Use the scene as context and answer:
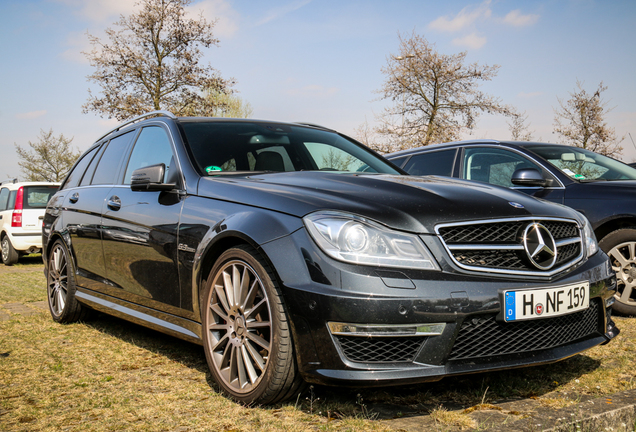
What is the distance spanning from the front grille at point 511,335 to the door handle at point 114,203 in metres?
2.76

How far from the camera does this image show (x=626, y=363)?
11.8ft

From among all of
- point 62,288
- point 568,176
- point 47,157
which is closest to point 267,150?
point 62,288

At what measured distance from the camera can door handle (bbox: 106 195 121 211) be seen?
434 centimetres

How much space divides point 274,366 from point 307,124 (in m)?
2.67

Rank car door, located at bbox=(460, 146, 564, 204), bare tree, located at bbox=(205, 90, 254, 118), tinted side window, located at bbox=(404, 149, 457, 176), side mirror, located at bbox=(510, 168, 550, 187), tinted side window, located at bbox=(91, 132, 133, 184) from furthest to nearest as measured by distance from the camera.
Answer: bare tree, located at bbox=(205, 90, 254, 118) → tinted side window, located at bbox=(404, 149, 457, 176) → car door, located at bbox=(460, 146, 564, 204) → side mirror, located at bbox=(510, 168, 550, 187) → tinted side window, located at bbox=(91, 132, 133, 184)

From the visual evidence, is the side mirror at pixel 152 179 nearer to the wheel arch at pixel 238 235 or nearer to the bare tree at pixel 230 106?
the wheel arch at pixel 238 235

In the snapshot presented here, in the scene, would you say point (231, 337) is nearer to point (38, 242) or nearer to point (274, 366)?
point (274, 366)

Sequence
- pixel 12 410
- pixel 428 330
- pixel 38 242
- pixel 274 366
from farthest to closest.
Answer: pixel 38 242 → pixel 12 410 → pixel 274 366 → pixel 428 330

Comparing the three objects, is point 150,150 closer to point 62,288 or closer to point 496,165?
point 62,288

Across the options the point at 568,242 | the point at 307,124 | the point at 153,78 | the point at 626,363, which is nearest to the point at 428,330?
the point at 568,242

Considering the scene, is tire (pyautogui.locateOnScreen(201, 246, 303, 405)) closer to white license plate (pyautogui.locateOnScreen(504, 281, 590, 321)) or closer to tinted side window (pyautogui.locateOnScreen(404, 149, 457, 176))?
white license plate (pyautogui.locateOnScreen(504, 281, 590, 321))

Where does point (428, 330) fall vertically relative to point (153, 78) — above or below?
below

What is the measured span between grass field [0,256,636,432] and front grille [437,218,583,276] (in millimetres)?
630

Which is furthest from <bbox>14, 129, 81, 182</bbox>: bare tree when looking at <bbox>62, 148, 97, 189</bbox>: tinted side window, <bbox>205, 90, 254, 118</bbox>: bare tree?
<bbox>62, 148, 97, 189</bbox>: tinted side window
